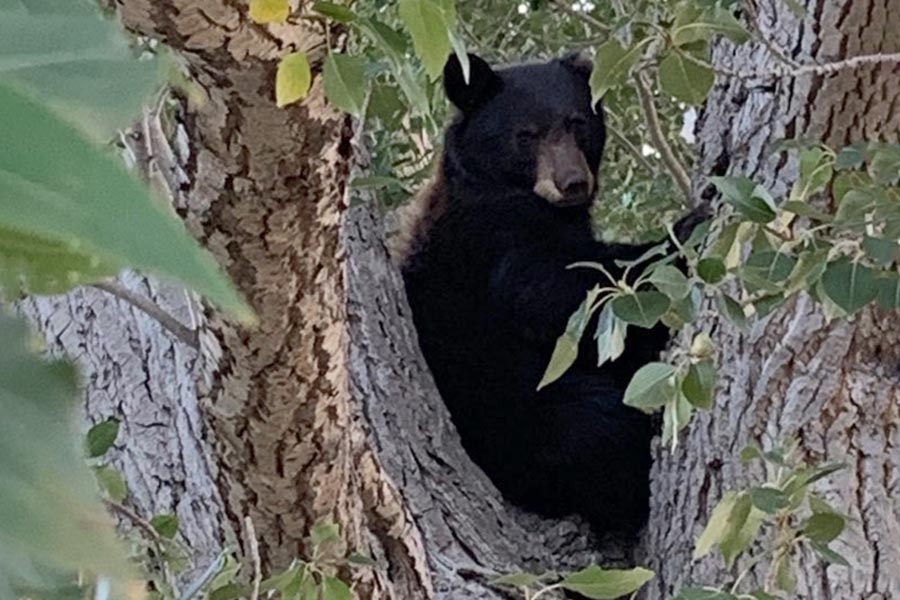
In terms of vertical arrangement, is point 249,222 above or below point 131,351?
below

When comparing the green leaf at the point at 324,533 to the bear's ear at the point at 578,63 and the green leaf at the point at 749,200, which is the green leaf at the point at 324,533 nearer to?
the green leaf at the point at 749,200

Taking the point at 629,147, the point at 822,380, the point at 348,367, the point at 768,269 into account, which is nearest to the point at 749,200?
the point at 768,269

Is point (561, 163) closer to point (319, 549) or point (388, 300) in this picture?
point (388, 300)

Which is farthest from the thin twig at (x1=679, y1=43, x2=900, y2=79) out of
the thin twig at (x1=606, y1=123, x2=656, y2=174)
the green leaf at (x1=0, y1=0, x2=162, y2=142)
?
the thin twig at (x1=606, y1=123, x2=656, y2=174)

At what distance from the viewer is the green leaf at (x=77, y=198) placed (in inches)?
4.9

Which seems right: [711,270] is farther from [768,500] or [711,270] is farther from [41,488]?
[41,488]

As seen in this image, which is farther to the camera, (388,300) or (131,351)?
(388,300)

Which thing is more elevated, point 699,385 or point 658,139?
point 658,139

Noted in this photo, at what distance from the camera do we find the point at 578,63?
3.46 m

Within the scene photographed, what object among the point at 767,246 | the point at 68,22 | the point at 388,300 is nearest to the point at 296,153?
the point at 767,246

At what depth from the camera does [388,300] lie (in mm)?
2334

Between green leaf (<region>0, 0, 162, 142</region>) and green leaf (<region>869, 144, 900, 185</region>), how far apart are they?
1361mm

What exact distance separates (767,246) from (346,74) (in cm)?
71

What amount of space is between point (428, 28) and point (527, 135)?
2.53m
